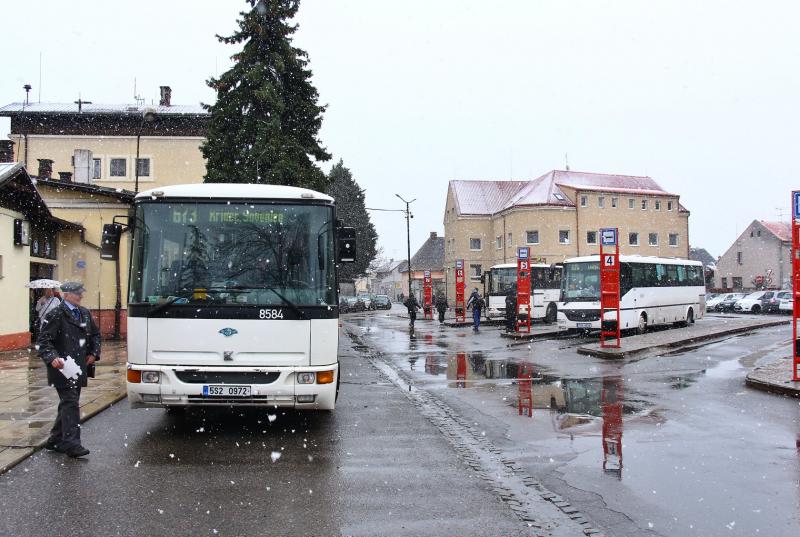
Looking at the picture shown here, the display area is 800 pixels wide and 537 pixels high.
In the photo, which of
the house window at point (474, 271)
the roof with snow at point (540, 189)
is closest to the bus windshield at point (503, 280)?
the roof with snow at point (540, 189)

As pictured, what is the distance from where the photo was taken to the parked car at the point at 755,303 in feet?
159

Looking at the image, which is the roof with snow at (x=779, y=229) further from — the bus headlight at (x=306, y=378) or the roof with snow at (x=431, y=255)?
the bus headlight at (x=306, y=378)

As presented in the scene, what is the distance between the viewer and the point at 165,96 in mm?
49156

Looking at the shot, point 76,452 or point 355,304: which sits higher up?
point 355,304

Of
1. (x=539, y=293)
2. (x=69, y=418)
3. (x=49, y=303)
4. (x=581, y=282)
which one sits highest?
(x=581, y=282)

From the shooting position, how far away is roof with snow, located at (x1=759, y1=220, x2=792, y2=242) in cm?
7750

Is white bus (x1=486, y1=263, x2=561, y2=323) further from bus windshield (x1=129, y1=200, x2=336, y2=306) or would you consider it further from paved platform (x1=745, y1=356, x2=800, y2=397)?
bus windshield (x1=129, y1=200, x2=336, y2=306)

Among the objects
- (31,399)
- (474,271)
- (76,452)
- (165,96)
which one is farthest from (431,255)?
(76,452)

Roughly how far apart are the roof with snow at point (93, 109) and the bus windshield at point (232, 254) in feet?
125

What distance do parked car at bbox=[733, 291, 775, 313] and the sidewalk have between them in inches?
1718

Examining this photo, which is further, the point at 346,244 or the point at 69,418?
the point at 346,244

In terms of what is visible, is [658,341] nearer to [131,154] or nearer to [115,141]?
[131,154]

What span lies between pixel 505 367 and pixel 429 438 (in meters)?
8.28

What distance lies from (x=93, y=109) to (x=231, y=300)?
44.8m
